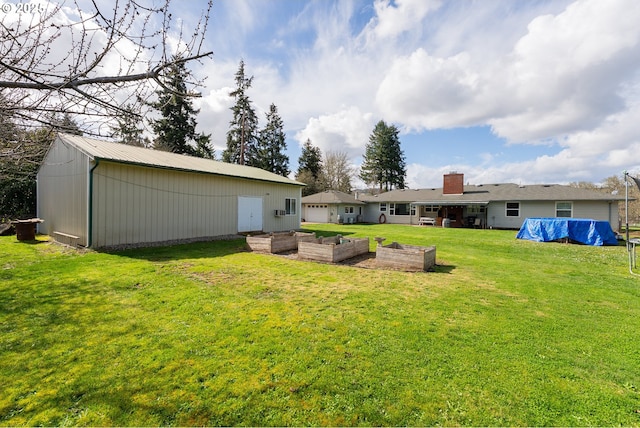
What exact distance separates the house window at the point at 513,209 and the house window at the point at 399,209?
781 centimetres

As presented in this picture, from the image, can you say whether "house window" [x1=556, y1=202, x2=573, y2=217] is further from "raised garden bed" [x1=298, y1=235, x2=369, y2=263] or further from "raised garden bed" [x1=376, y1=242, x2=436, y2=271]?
"raised garden bed" [x1=298, y1=235, x2=369, y2=263]

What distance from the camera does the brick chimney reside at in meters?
24.9

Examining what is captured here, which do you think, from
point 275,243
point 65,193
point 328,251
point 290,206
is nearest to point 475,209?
point 290,206

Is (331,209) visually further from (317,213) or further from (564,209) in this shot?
(564,209)

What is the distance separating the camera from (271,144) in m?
35.9

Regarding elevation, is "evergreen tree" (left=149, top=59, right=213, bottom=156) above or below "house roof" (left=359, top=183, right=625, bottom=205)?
above

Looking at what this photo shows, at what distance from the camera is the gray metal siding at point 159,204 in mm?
9234

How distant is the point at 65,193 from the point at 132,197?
345 centimetres

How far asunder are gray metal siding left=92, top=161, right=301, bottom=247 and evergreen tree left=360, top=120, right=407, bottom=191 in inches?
1213

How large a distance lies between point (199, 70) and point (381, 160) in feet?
135

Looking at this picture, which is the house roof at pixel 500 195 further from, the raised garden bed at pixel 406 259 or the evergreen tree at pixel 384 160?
the raised garden bed at pixel 406 259

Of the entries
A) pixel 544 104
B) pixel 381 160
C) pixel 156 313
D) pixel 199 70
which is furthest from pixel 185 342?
pixel 381 160

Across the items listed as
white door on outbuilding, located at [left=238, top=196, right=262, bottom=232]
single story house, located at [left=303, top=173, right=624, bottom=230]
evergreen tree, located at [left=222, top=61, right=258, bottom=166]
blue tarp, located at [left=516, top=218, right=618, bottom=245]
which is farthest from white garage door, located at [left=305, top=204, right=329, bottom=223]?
blue tarp, located at [left=516, top=218, right=618, bottom=245]

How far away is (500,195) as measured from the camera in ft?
72.8
